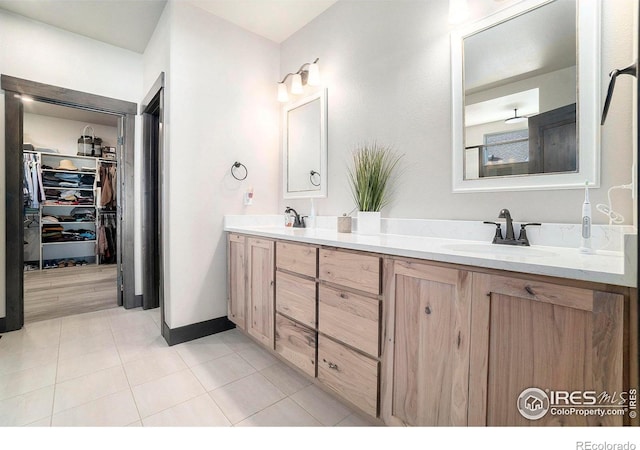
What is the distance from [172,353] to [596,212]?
2.55 metres

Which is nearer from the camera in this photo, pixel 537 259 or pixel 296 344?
pixel 537 259

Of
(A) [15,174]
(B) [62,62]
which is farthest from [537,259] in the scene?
(B) [62,62]

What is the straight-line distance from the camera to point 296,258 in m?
1.67

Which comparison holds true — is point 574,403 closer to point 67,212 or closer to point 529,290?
point 529,290

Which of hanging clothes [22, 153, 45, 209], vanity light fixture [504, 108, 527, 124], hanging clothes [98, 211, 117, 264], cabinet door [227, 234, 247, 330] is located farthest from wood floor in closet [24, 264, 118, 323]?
vanity light fixture [504, 108, 527, 124]

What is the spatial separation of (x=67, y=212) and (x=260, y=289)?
17.0 feet

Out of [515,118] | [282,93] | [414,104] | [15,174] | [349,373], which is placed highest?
[282,93]

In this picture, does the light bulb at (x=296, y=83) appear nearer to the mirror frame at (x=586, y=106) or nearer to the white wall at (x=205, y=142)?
the white wall at (x=205, y=142)

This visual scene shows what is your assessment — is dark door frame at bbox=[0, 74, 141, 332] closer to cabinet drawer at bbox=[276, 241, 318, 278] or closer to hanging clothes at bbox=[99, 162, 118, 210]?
cabinet drawer at bbox=[276, 241, 318, 278]

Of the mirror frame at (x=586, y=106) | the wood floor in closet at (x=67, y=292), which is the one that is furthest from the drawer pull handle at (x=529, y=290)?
the wood floor in closet at (x=67, y=292)

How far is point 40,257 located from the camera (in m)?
4.54

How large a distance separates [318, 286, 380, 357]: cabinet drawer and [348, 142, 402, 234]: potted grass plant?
1.86 ft

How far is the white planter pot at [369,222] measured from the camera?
5.99 ft
